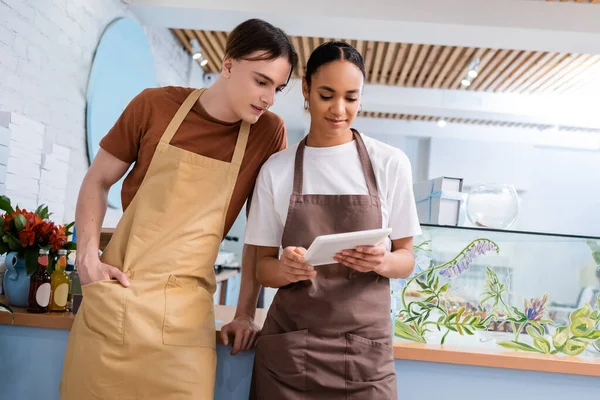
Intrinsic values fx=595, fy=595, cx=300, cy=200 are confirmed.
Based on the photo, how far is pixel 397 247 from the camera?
161cm

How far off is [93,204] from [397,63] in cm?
633

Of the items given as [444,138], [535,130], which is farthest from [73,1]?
[535,130]

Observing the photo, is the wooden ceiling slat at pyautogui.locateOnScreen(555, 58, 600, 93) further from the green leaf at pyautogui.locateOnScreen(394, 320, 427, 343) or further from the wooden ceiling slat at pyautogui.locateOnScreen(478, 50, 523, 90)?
the green leaf at pyautogui.locateOnScreen(394, 320, 427, 343)

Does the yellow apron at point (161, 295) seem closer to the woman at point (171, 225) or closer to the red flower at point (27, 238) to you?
the woman at point (171, 225)

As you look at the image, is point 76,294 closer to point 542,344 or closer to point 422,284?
point 422,284

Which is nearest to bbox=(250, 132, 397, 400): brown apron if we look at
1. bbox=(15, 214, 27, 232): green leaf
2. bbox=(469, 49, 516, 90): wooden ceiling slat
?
bbox=(15, 214, 27, 232): green leaf

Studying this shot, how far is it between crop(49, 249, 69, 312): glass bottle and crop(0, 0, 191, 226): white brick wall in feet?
3.09

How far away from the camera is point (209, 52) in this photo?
752cm

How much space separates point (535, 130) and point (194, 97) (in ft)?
33.7

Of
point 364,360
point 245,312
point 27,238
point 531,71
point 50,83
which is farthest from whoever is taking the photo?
point 531,71

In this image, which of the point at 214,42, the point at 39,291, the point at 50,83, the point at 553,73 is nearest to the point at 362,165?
the point at 39,291

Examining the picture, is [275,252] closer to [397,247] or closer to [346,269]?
[346,269]

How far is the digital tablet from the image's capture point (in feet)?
4.06

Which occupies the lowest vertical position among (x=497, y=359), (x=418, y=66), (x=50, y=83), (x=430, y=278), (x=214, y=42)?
(x=497, y=359)
